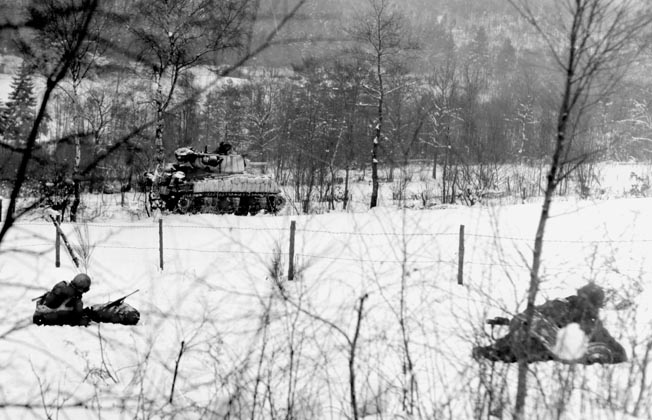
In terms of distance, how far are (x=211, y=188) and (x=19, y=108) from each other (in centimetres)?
1447

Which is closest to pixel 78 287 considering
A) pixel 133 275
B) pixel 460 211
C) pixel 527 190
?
pixel 133 275

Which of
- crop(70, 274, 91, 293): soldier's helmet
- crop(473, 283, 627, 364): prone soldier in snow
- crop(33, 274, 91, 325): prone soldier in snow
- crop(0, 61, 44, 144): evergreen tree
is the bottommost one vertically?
crop(33, 274, 91, 325): prone soldier in snow

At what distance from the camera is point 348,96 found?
2402 cm

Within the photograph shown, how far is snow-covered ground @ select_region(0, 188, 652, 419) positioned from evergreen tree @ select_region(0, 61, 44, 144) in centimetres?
24

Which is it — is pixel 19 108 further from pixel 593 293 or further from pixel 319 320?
pixel 593 293

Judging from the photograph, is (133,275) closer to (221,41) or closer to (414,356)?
(414,356)

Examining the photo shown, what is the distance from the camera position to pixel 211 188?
1506 cm

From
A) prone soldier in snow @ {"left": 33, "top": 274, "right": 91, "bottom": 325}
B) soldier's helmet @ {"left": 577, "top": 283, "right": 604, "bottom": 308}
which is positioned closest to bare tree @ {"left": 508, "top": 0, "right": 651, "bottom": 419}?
soldier's helmet @ {"left": 577, "top": 283, "right": 604, "bottom": 308}

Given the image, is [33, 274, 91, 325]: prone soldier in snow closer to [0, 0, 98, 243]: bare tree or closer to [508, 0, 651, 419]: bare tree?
[508, 0, 651, 419]: bare tree

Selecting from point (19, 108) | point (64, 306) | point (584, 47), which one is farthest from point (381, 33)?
point (19, 108)

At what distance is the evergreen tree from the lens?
825mm

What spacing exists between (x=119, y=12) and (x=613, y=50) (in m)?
2.51

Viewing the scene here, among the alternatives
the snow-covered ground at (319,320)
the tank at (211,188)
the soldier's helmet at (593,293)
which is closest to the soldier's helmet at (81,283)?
the snow-covered ground at (319,320)

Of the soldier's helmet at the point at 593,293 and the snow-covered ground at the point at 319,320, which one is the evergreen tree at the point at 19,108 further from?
the soldier's helmet at the point at 593,293
